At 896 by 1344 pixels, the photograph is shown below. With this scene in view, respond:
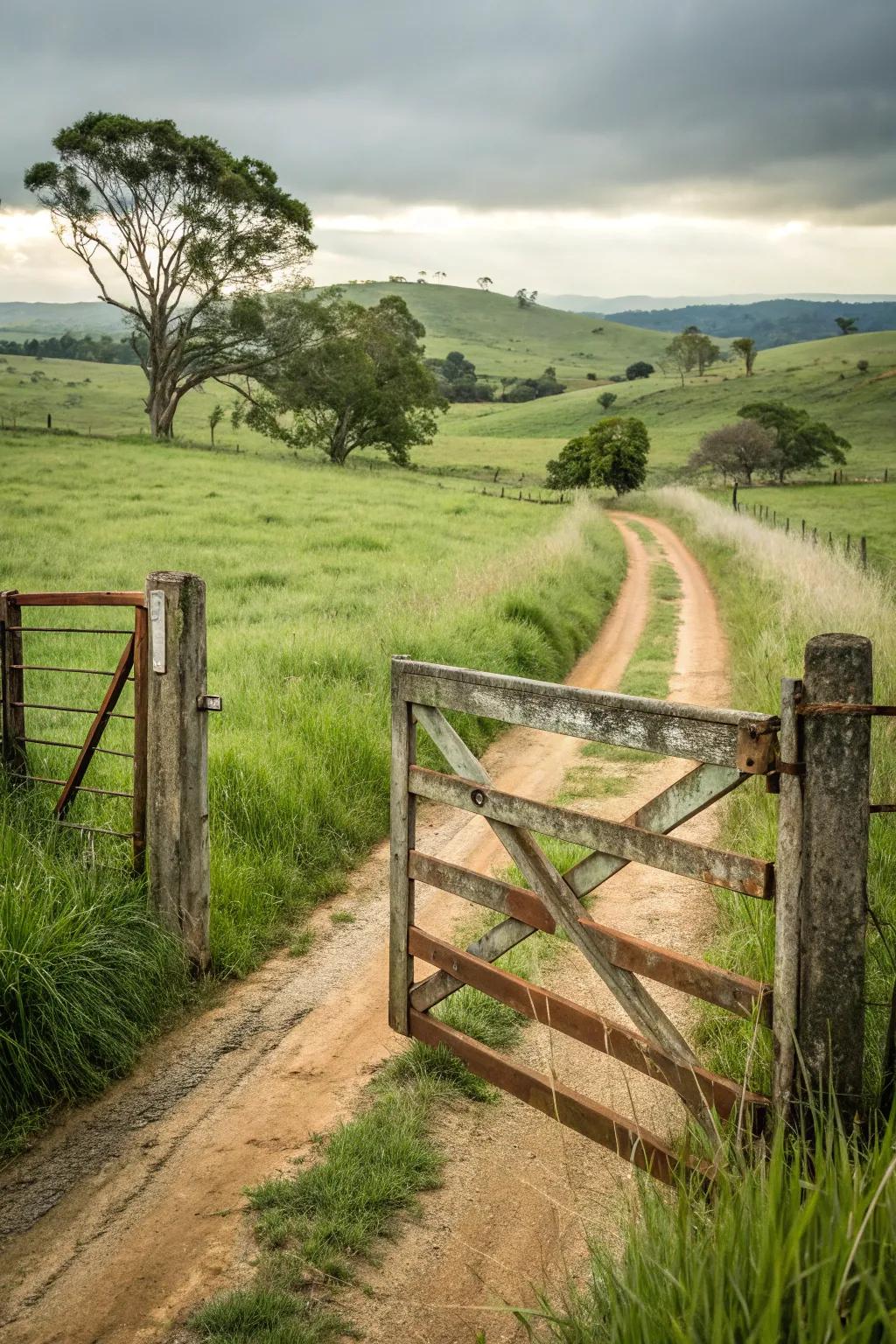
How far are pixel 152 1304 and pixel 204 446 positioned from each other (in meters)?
47.1

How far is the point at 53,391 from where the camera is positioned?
2837 inches

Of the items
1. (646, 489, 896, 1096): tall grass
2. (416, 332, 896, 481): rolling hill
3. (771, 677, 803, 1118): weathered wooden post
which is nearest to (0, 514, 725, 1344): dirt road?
(646, 489, 896, 1096): tall grass

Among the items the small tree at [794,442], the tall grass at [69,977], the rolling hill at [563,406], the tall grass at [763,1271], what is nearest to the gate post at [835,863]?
the tall grass at [763,1271]

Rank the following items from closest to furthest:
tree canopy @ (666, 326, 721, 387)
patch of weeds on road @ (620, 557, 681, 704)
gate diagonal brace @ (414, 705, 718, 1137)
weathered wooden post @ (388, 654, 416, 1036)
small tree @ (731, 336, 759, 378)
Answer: gate diagonal brace @ (414, 705, 718, 1137), weathered wooden post @ (388, 654, 416, 1036), patch of weeds on road @ (620, 557, 681, 704), small tree @ (731, 336, 759, 378), tree canopy @ (666, 326, 721, 387)

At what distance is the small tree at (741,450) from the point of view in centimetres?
6197

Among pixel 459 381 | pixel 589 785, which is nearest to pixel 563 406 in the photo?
pixel 459 381

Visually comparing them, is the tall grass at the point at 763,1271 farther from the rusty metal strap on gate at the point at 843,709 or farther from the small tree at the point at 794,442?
the small tree at the point at 794,442

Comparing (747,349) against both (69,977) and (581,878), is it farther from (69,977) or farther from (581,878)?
(69,977)

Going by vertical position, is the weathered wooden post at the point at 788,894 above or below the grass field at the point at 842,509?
below

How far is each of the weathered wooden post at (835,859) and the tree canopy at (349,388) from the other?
46.3 m

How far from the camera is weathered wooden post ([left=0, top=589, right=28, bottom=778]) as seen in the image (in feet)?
20.1

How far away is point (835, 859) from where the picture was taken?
2.81 metres

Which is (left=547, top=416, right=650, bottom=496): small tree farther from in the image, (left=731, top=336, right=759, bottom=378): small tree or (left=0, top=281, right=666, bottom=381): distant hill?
(left=0, top=281, right=666, bottom=381): distant hill

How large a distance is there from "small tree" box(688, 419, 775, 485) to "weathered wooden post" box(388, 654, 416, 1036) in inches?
2477
